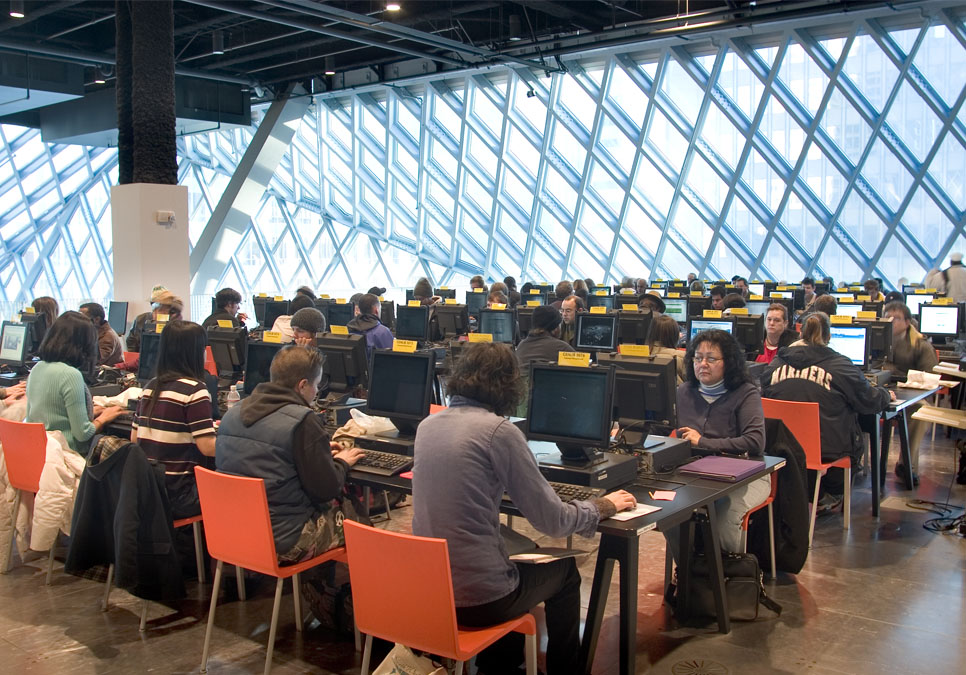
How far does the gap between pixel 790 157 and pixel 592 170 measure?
392cm

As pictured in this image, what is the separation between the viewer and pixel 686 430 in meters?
4.14

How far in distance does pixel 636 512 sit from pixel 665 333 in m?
2.50

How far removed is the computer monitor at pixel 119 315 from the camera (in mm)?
9586

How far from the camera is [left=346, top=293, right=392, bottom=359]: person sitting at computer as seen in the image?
7.16 m

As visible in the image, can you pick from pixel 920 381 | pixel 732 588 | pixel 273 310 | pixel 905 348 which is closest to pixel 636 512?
pixel 732 588

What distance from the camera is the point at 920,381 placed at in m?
6.34

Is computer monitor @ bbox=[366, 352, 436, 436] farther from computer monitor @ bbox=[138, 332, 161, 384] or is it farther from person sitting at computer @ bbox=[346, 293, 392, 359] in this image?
person sitting at computer @ bbox=[346, 293, 392, 359]

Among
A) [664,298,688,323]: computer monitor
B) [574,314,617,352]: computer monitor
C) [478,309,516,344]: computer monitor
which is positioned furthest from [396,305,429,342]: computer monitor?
[664,298,688,323]: computer monitor

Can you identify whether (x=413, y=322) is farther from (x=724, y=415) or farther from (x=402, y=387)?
(x=724, y=415)

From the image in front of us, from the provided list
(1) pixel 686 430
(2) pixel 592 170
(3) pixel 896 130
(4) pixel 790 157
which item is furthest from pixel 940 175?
(1) pixel 686 430

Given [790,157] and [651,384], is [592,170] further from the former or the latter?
[651,384]

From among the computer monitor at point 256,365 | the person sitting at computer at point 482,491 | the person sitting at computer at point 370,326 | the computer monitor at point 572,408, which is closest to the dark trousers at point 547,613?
the person sitting at computer at point 482,491

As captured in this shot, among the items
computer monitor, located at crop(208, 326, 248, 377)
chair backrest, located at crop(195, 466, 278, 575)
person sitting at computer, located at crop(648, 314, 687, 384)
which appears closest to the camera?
chair backrest, located at crop(195, 466, 278, 575)

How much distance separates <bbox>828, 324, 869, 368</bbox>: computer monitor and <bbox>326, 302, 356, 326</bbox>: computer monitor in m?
5.58
